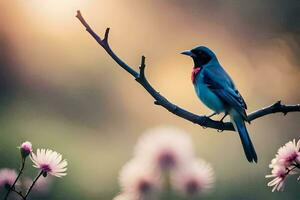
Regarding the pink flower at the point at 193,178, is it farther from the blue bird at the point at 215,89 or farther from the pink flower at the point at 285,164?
the blue bird at the point at 215,89

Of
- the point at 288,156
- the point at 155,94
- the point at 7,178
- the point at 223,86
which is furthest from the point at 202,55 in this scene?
the point at 7,178

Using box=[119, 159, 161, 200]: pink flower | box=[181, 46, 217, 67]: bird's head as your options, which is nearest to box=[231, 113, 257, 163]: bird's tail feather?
box=[119, 159, 161, 200]: pink flower

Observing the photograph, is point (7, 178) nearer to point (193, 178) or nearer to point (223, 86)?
point (193, 178)

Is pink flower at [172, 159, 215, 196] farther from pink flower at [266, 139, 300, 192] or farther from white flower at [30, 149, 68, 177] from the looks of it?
white flower at [30, 149, 68, 177]

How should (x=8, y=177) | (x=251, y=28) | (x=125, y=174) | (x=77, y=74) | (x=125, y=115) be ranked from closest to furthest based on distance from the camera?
(x=8, y=177) → (x=125, y=174) → (x=125, y=115) → (x=251, y=28) → (x=77, y=74)

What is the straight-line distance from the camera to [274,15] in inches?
300

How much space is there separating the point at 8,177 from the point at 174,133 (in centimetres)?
65

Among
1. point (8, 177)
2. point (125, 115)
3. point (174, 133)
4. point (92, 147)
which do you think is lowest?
point (8, 177)

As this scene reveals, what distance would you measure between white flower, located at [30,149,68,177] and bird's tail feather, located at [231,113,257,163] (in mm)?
774

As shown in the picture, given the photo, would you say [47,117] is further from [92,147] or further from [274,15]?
[274,15]

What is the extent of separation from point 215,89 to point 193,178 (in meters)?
1.09

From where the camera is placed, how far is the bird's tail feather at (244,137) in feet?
7.07

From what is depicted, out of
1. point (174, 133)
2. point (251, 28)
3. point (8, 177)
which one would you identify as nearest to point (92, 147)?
point (251, 28)

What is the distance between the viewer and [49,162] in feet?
4.94
